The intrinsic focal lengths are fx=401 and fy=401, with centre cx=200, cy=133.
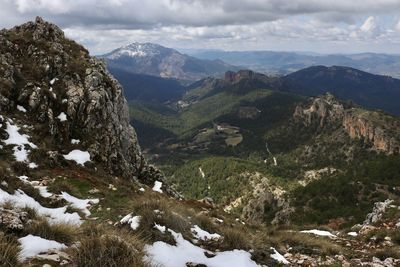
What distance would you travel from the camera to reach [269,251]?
1559 centimetres

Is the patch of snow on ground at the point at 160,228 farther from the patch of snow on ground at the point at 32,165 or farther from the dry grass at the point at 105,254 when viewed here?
the patch of snow on ground at the point at 32,165

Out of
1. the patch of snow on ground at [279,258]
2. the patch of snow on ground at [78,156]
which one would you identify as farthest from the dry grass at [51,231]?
the patch of snow on ground at [78,156]

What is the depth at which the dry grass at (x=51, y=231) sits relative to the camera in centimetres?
1043

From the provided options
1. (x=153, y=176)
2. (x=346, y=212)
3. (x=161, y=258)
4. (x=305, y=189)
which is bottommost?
(x=305, y=189)

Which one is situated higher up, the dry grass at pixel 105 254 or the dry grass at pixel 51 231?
the dry grass at pixel 105 254

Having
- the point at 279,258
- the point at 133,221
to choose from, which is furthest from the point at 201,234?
the point at 133,221

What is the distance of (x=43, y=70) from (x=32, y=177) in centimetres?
2246

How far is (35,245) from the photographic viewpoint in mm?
9867

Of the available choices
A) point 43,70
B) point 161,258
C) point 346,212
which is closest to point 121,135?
point 43,70

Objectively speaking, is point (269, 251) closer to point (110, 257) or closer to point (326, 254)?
point (326, 254)

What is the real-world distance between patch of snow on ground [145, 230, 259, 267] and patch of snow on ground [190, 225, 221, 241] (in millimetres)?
1780

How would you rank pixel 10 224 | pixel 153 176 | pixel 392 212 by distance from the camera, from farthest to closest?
1. pixel 153 176
2. pixel 392 212
3. pixel 10 224

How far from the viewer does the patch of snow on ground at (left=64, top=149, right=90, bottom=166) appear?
35.0 meters

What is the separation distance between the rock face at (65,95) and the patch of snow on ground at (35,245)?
26224 mm
